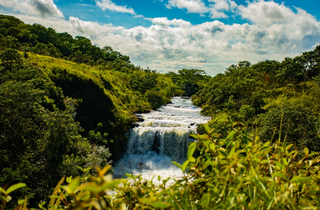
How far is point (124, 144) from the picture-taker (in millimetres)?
17578

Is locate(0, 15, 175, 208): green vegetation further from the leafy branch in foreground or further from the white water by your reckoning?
the white water

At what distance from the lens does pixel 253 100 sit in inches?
774

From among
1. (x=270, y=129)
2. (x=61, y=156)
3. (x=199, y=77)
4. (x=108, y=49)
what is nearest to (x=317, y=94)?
(x=270, y=129)

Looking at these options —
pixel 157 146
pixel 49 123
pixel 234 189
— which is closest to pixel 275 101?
pixel 157 146

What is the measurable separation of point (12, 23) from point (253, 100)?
40870mm

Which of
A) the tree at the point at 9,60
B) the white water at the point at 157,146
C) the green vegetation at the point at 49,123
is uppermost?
the tree at the point at 9,60

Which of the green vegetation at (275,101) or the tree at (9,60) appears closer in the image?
the green vegetation at (275,101)

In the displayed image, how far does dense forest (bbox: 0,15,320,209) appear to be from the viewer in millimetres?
930

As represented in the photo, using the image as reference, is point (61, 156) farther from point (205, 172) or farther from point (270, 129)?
point (270, 129)

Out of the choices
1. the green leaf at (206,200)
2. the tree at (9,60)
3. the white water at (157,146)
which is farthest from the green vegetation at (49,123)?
the white water at (157,146)

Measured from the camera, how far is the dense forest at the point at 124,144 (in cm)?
93

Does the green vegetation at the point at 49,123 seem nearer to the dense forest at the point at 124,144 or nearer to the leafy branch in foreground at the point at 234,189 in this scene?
the dense forest at the point at 124,144

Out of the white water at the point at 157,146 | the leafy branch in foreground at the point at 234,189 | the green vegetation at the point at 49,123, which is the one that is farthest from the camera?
the white water at the point at 157,146

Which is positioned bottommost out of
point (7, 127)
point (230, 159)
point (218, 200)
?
point (7, 127)
